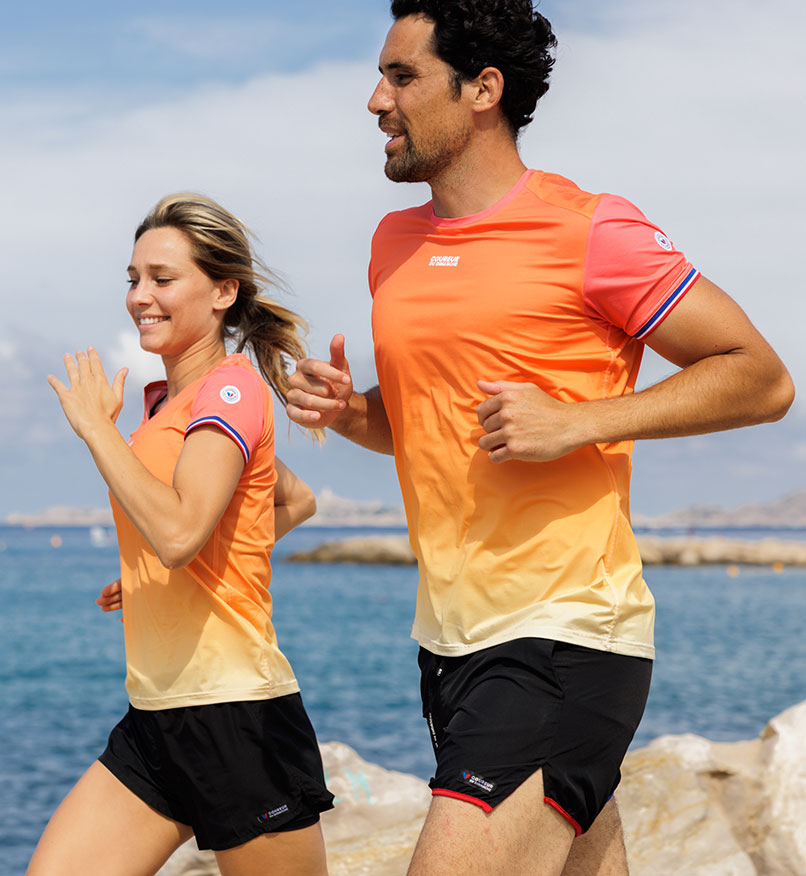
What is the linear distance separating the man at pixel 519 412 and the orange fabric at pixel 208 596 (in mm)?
377

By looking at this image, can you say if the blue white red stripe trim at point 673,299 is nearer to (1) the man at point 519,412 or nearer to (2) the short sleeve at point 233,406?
(1) the man at point 519,412

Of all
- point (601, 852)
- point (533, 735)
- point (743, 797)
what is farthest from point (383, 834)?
point (533, 735)

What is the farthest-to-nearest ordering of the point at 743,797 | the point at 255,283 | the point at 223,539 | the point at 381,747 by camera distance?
the point at 381,747, the point at 743,797, the point at 255,283, the point at 223,539

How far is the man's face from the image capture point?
2654 mm

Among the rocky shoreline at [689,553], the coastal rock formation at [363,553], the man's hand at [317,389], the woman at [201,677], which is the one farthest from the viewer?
the coastal rock formation at [363,553]

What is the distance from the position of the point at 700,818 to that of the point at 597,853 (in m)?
2.29

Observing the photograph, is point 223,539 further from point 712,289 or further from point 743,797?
point 743,797

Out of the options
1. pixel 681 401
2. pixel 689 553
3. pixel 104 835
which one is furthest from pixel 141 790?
pixel 689 553

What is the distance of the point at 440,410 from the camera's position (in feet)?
8.45

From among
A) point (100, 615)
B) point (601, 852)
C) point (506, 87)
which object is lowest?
point (100, 615)

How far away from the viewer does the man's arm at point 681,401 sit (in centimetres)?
235

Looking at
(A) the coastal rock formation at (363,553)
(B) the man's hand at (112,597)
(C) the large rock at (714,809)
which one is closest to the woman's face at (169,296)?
(B) the man's hand at (112,597)

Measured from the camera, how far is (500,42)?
105 inches

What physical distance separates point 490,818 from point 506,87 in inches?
66.2
